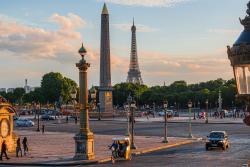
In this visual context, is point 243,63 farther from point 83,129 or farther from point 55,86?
point 55,86

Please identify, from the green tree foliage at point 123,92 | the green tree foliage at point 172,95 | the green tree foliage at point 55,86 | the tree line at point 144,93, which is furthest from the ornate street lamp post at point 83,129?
the green tree foliage at point 123,92

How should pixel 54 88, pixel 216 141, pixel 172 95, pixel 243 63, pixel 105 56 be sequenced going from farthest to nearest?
1. pixel 172 95
2. pixel 54 88
3. pixel 105 56
4. pixel 216 141
5. pixel 243 63

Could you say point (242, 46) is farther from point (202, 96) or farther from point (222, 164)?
point (202, 96)

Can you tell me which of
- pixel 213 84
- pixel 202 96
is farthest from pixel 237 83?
pixel 213 84

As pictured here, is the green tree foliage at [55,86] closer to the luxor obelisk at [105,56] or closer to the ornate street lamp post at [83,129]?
the luxor obelisk at [105,56]

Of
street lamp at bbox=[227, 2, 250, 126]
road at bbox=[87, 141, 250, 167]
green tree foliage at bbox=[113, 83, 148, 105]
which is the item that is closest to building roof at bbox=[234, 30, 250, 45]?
street lamp at bbox=[227, 2, 250, 126]

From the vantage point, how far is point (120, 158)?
28344 mm

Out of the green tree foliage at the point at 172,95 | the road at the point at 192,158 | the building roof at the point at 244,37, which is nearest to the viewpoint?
the building roof at the point at 244,37

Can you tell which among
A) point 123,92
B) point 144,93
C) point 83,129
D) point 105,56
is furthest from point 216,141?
point 144,93

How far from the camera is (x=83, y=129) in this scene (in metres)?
28.5

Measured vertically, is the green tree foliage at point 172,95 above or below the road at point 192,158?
above

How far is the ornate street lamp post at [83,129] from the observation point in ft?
91.7

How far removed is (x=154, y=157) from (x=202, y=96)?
13151 centimetres

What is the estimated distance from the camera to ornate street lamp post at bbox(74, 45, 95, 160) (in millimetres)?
27953
